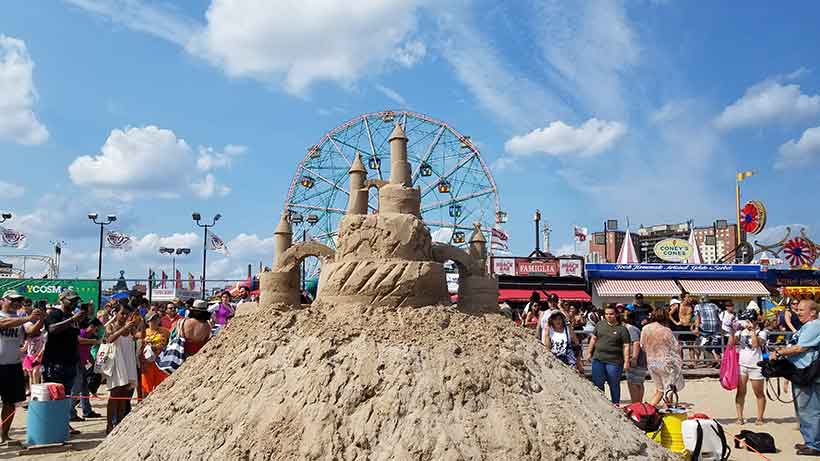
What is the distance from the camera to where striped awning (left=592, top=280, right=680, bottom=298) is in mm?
→ 25656

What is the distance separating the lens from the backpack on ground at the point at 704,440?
5059 mm

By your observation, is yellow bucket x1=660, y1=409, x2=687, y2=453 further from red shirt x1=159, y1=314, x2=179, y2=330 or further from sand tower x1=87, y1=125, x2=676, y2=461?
red shirt x1=159, y1=314, x2=179, y2=330

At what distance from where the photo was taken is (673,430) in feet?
17.2

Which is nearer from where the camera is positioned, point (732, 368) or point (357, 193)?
point (357, 193)

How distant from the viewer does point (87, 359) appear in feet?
28.8

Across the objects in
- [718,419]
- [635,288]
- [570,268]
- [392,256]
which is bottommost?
[718,419]

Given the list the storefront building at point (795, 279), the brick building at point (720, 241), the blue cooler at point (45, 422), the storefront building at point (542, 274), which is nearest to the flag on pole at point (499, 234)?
the storefront building at point (542, 274)

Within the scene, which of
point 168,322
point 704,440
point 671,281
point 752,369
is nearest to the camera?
point 704,440

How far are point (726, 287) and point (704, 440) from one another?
24372 millimetres

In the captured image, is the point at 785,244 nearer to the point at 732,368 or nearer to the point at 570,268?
the point at 570,268

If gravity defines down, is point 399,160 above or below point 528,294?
above

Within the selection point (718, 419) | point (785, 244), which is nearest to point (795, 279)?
point (785, 244)

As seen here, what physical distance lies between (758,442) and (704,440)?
4.92 ft

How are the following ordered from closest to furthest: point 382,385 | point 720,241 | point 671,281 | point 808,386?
point 382,385 → point 808,386 → point 671,281 → point 720,241
